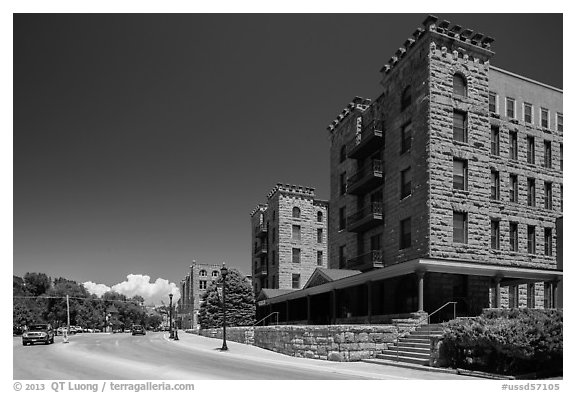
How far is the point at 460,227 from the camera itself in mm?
29922

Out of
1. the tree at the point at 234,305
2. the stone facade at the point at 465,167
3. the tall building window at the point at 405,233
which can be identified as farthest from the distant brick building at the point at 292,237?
the tall building window at the point at 405,233

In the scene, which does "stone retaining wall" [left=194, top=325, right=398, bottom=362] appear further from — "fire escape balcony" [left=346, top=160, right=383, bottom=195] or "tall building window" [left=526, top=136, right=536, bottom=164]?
"tall building window" [left=526, top=136, right=536, bottom=164]

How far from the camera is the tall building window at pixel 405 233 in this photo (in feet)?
102

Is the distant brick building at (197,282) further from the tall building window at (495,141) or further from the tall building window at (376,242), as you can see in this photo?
the tall building window at (495,141)

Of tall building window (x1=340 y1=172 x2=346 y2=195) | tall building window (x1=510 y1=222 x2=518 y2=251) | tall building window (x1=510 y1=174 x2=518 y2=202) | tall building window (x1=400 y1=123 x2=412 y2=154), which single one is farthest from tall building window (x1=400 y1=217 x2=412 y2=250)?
tall building window (x1=340 y1=172 x2=346 y2=195)

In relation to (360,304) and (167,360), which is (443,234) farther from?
(167,360)

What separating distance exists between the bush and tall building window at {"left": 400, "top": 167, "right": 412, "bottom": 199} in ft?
43.6

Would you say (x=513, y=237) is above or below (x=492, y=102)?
below

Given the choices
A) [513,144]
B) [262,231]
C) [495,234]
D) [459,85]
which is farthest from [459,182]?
[262,231]

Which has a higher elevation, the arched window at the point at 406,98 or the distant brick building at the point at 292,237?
the arched window at the point at 406,98

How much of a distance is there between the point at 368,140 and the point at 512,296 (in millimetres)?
12622

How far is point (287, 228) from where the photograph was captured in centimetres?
5841

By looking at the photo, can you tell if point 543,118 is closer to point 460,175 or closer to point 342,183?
point 460,175

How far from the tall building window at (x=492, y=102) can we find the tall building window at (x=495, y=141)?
1087 millimetres
